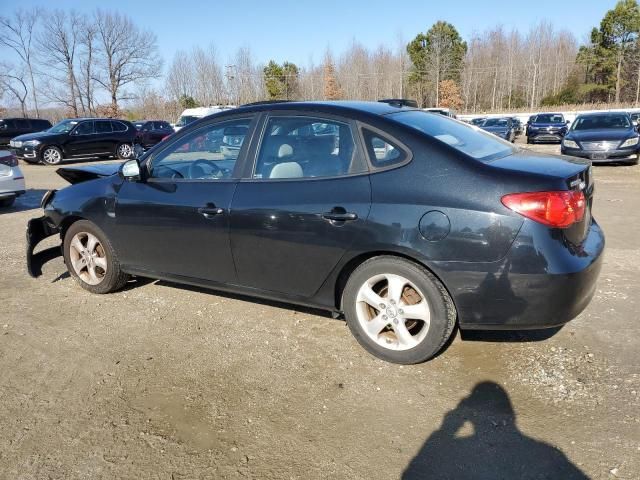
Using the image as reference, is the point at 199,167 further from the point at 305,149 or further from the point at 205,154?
the point at 305,149

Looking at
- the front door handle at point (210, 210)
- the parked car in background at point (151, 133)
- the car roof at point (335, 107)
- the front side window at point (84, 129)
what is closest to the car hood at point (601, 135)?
the car roof at point (335, 107)

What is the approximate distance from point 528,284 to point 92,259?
147 inches

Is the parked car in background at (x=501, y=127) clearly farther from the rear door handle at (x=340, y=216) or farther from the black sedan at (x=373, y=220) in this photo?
the rear door handle at (x=340, y=216)

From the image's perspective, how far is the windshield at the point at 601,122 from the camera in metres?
15.1

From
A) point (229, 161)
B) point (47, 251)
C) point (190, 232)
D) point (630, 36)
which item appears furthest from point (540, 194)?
point (630, 36)

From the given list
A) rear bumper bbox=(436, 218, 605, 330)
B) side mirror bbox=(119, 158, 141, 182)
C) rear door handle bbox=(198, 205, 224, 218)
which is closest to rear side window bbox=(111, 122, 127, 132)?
side mirror bbox=(119, 158, 141, 182)

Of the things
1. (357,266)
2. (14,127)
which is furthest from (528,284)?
(14,127)

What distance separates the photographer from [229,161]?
3729 mm

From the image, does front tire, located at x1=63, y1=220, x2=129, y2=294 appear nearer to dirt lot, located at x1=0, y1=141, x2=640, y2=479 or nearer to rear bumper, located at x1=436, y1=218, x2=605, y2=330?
dirt lot, located at x1=0, y1=141, x2=640, y2=479

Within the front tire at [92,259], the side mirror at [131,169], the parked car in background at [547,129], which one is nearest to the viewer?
the side mirror at [131,169]

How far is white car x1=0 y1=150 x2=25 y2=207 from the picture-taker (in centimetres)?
898

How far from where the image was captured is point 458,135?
3.39m

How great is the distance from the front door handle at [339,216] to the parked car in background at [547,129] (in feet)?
79.1

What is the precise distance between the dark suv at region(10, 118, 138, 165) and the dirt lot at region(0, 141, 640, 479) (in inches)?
647
